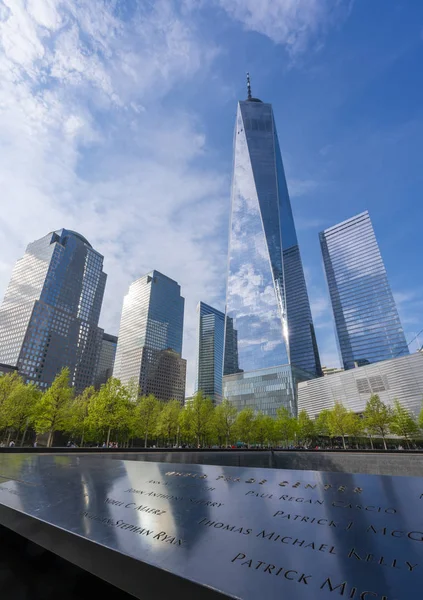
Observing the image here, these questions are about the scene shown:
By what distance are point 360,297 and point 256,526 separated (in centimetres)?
16577

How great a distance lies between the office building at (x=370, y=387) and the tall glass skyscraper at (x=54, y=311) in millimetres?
112007

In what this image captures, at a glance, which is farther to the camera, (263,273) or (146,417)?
(263,273)

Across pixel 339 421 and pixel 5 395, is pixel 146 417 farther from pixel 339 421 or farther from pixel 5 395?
pixel 339 421

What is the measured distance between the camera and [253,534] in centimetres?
343

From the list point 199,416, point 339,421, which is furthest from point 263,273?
point 199,416

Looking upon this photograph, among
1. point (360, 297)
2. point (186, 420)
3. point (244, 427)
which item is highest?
point (360, 297)

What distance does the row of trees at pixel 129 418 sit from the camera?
3447 cm

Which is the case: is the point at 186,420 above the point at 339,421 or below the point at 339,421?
below

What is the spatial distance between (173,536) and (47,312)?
535 ft

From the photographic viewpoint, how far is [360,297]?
495 ft

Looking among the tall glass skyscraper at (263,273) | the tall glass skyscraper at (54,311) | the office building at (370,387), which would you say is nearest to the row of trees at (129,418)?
the office building at (370,387)

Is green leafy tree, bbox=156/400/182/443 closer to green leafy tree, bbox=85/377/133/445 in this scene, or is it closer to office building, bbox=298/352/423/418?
green leafy tree, bbox=85/377/133/445

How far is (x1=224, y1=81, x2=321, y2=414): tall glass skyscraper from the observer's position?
13668 centimetres

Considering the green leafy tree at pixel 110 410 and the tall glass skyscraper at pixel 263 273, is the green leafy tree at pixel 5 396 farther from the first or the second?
the tall glass skyscraper at pixel 263 273
